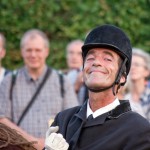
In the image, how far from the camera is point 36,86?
662 cm

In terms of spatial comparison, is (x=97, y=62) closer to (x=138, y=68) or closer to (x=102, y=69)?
(x=102, y=69)

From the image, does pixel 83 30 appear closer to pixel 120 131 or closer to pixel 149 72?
pixel 149 72

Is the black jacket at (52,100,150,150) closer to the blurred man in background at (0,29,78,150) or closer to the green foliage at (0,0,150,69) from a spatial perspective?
the blurred man in background at (0,29,78,150)

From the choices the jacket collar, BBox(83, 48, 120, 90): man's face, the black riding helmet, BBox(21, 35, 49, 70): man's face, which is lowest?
the jacket collar

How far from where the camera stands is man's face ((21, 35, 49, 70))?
22.3 ft

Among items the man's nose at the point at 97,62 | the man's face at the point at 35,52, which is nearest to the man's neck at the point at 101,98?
the man's nose at the point at 97,62

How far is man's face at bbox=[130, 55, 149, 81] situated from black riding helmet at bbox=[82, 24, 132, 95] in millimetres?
3279

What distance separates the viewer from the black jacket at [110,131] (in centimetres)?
377

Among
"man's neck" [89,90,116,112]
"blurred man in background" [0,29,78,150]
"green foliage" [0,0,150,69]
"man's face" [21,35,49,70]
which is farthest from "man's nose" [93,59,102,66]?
"green foliage" [0,0,150,69]

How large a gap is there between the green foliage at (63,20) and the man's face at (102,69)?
21.8ft

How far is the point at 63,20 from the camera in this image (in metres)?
11.0

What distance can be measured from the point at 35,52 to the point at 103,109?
301cm

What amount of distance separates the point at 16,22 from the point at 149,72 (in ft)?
12.5

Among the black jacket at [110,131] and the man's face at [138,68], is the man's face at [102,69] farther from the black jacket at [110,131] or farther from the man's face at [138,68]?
Answer: the man's face at [138,68]
